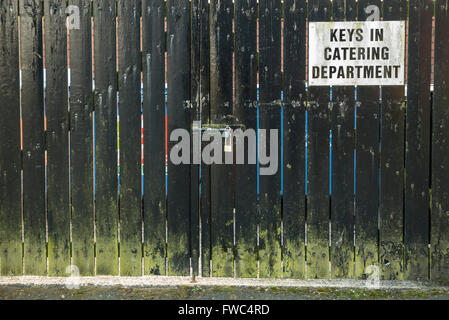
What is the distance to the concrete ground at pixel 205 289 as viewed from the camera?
9.73ft

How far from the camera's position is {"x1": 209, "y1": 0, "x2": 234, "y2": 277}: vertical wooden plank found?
10.2 feet

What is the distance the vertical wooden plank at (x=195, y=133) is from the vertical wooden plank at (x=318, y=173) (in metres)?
0.81

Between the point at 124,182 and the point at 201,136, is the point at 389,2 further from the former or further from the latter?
the point at 124,182

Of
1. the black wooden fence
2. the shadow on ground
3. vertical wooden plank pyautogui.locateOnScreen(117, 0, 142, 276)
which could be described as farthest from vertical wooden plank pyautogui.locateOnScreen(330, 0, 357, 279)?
vertical wooden plank pyautogui.locateOnScreen(117, 0, 142, 276)

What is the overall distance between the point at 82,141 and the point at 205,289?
141cm

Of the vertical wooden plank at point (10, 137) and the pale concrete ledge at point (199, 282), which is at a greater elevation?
the vertical wooden plank at point (10, 137)

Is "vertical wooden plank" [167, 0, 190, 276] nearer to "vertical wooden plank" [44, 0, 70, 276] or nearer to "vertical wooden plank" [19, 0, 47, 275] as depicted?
"vertical wooden plank" [44, 0, 70, 276]

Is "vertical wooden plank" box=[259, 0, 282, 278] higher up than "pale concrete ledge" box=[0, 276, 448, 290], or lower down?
higher up

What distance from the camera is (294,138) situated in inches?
123

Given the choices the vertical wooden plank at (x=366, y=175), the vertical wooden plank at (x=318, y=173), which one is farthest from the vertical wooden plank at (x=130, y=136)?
the vertical wooden plank at (x=366, y=175)

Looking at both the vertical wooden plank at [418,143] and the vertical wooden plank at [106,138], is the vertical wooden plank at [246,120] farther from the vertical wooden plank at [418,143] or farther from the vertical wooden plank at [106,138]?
the vertical wooden plank at [418,143]

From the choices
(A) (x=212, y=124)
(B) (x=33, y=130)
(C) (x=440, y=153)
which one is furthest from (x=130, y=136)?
(C) (x=440, y=153)

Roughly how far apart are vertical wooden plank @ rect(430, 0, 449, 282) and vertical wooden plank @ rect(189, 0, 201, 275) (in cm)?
169

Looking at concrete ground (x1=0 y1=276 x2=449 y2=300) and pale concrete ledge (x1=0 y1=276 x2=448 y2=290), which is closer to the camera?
concrete ground (x1=0 y1=276 x2=449 y2=300)
